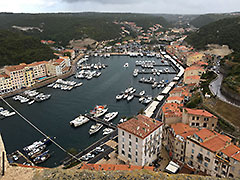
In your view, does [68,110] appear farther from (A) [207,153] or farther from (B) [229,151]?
(B) [229,151]

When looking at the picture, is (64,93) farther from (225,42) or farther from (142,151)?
(225,42)

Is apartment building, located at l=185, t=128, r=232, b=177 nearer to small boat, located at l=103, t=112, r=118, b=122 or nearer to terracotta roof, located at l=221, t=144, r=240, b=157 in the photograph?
terracotta roof, located at l=221, t=144, r=240, b=157

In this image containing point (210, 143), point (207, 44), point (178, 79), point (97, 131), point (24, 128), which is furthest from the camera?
point (207, 44)

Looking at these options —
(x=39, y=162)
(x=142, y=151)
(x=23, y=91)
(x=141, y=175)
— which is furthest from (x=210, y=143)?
(x=23, y=91)

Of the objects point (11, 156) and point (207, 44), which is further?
point (207, 44)

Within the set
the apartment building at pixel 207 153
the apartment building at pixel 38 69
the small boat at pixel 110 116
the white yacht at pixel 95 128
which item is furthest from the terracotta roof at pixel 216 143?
the apartment building at pixel 38 69

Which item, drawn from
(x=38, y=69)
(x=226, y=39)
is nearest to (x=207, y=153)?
(x=38, y=69)
